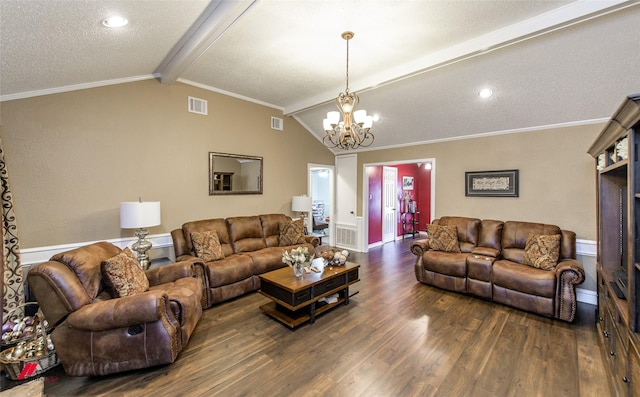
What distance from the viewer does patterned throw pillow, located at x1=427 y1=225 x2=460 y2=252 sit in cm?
425

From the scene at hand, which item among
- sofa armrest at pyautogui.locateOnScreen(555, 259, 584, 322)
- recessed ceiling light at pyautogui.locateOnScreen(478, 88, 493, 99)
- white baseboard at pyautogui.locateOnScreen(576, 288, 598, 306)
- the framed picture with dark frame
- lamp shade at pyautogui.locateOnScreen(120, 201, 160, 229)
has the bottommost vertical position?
white baseboard at pyautogui.locateOnScreen(576, 288, 598, 306)

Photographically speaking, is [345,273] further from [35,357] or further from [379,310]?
[35,357]

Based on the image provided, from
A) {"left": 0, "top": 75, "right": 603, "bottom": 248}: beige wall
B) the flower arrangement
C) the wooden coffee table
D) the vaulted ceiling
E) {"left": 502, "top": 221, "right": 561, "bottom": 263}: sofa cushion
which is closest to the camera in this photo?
the vaulted ceiling

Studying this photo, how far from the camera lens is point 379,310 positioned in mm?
3395

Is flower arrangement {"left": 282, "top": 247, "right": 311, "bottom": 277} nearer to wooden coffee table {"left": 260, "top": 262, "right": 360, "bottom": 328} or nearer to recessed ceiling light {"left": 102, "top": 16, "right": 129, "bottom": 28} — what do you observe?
wooden coffee table {"left": 260, "top": 262, "right": 360, "bottom": 328}

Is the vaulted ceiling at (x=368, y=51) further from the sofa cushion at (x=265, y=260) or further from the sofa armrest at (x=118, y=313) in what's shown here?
the sofa cushion at (x=265, y=260)

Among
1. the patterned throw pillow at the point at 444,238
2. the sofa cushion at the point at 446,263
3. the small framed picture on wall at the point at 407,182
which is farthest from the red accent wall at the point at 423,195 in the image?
the sofa cushion at the point at 446,263

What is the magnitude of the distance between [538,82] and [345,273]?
3.46m

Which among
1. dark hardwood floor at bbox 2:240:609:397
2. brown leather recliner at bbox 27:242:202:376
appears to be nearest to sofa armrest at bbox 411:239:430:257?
dark hardwood floor at bbox 2:240:609:397

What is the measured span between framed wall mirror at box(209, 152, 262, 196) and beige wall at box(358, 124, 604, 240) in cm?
348

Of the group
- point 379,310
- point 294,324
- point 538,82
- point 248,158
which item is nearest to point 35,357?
point 294,324

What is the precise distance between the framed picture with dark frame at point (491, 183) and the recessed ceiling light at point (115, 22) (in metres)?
5.14

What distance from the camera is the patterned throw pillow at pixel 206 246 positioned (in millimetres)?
3770

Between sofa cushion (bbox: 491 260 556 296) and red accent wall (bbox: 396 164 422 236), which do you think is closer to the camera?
sofa cushion (bbox: 491 260 556 296)
